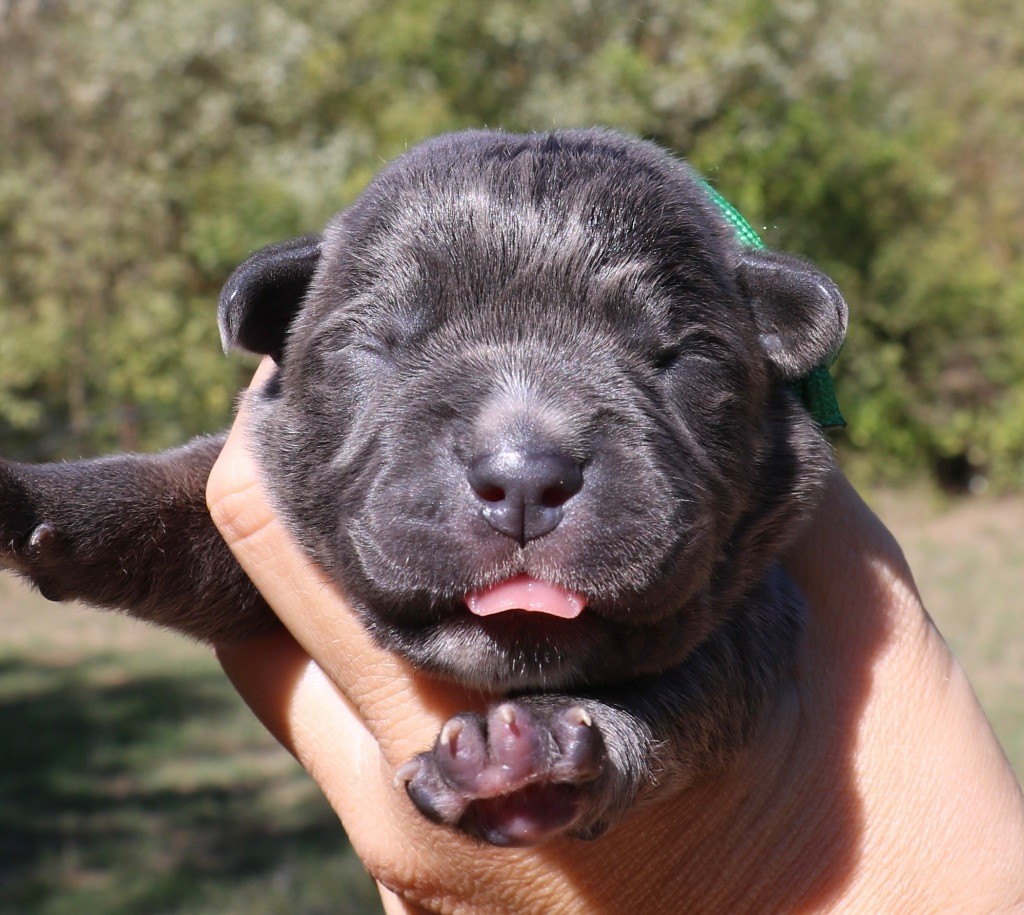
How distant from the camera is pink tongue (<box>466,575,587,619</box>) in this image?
2.31 meters

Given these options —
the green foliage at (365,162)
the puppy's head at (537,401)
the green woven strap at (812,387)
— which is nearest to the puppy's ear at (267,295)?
the puppy's head at (537,401)

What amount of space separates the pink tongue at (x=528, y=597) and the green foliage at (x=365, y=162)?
48.3 feet

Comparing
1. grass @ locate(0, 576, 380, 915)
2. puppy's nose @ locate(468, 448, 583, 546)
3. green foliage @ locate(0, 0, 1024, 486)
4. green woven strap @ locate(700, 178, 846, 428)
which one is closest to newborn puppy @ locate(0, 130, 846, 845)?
puppy's nose @ locate(468, 448, 583, 546)

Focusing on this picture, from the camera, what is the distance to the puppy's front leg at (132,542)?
312 centimetres

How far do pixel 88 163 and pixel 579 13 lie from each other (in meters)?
8.68

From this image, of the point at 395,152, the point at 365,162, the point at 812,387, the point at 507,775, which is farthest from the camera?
the point at 365,162

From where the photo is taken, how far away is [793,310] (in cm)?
290

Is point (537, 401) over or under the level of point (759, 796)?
over

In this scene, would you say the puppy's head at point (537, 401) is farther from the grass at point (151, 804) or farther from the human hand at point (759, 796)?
the grass at point (151, 804)

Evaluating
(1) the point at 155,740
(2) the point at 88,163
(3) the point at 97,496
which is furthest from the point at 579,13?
(3) the point at 97,496

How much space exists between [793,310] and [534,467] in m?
1.04

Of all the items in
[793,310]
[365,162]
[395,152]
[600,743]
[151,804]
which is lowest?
[151,804]

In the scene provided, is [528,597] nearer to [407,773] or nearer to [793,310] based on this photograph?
[407,773]

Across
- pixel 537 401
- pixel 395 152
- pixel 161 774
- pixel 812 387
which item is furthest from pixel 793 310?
pixel 395 152
